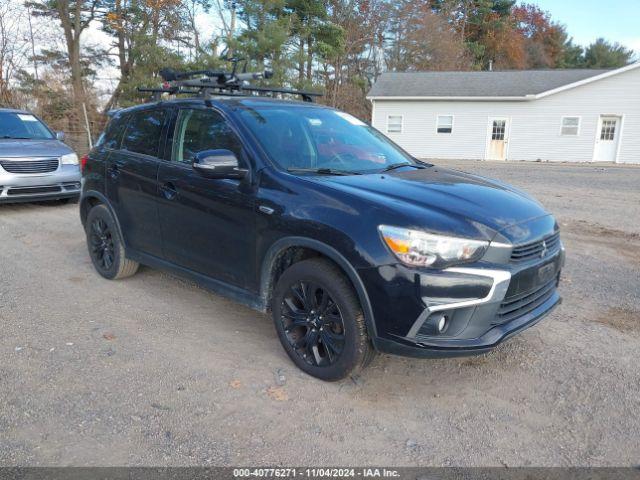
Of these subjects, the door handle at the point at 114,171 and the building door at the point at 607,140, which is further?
the building door at the point at 607,140

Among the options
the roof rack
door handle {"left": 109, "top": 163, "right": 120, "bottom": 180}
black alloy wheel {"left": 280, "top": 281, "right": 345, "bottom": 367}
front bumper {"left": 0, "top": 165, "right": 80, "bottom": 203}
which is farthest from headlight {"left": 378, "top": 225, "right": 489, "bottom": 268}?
front bumper {"left": 0, "top": 165, "right": 80, "bottom": 203}

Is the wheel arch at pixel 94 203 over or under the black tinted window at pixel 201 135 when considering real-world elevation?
under

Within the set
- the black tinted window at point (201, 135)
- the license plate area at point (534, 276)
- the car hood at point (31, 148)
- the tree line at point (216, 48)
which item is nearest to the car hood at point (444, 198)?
the license plate area at point (534, 276)

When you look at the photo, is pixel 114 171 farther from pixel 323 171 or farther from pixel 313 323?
pixel 313 323

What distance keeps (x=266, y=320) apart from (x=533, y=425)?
90.8 inches

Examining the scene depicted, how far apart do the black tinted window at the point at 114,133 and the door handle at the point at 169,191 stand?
118 cm

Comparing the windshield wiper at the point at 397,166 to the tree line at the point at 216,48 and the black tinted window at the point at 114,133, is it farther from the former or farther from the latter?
the tree line at the point at 216,48

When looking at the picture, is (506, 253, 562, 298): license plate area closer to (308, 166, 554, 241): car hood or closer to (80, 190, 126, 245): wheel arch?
(308, 166, 554, 241): car hood

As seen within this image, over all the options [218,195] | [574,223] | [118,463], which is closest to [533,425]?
[118,463]

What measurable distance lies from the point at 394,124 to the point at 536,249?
25.9 meters

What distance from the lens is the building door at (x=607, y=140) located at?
995 inches

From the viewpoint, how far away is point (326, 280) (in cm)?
329

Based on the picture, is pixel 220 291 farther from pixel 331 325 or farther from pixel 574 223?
pixel 574 223

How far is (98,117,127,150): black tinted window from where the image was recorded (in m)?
5.37
